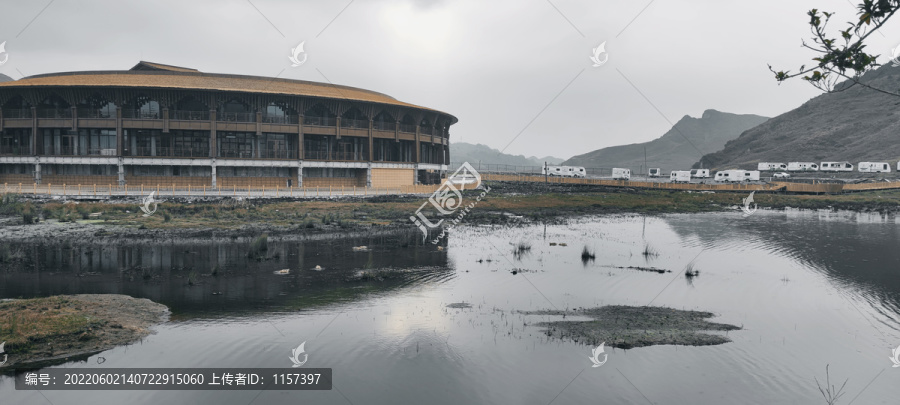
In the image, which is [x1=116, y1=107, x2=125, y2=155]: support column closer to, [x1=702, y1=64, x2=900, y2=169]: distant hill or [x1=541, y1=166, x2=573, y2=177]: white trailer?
[x1=541, y1=166, x2=573, y2=177]: white trailer

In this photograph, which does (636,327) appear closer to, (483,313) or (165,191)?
(483,313)

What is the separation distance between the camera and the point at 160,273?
24.0 m

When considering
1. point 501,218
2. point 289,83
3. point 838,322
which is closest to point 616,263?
point 838,322

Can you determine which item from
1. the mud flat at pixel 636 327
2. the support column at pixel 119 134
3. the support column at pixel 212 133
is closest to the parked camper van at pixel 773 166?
the support column at pixel 212 133

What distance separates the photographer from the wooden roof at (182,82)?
57562 millimetres

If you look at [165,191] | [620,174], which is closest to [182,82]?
[165,191]

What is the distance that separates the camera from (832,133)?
153500mm

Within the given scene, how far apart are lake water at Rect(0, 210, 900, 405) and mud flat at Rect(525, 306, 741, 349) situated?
1.68 feet

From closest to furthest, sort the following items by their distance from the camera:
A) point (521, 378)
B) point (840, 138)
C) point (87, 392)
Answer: point (87, 392) → point (521, 378) → point (840, 138)

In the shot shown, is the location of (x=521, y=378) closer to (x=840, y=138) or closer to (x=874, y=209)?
(x=874, y=209)

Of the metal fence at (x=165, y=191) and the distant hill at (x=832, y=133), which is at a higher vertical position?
the distant hill at (x=832, y=133)

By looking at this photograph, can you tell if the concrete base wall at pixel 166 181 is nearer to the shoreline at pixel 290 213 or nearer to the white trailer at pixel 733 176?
the shoreline at pixel 290 213

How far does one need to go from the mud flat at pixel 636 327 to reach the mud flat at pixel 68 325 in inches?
471

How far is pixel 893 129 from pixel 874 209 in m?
101
